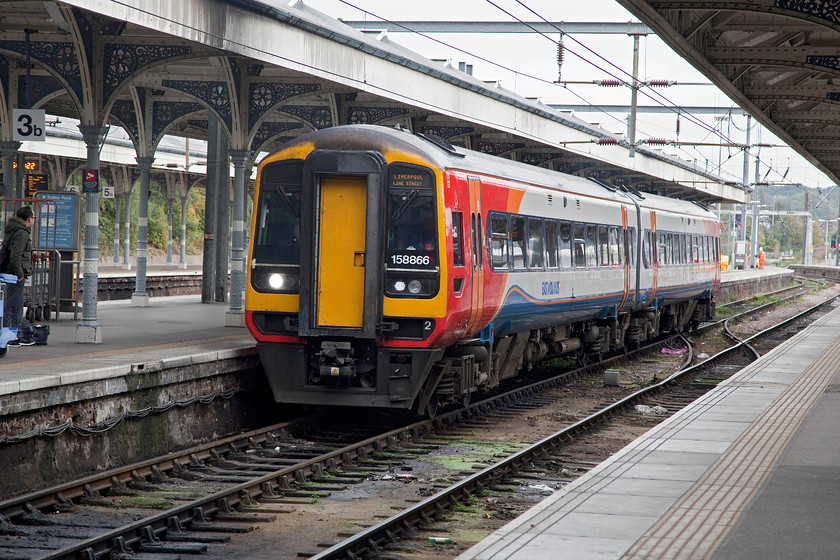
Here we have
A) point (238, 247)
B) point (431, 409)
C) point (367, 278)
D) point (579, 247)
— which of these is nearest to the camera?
point (367, 278)

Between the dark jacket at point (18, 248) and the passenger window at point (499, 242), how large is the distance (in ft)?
18.7

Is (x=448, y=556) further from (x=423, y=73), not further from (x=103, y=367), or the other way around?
(x=423, y=73)

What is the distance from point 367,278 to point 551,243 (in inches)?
189

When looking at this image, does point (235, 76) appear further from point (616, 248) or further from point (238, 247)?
point (616, 248)

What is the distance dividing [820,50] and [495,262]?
182 inches

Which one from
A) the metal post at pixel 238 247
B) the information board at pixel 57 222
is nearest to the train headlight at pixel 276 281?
the metal post at pixel 238 247

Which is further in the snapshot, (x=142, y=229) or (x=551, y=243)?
(x=142, y=229)

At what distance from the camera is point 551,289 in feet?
49.2

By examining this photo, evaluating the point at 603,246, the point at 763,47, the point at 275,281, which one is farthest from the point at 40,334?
the point at 763,47

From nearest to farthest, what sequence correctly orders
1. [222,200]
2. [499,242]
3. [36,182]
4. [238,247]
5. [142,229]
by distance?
[499,242] → [238,247] → [142,229] → [36,182] → [222,200]

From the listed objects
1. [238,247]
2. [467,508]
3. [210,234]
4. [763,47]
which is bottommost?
[467,508]

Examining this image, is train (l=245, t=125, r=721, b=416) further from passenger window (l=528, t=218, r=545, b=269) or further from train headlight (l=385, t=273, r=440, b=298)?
passenger window (l=528, t=218, r=545, b=269)

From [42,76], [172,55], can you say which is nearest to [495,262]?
[172,55]

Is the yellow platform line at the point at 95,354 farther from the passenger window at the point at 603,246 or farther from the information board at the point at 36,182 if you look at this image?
the information board at the point at 36,182
